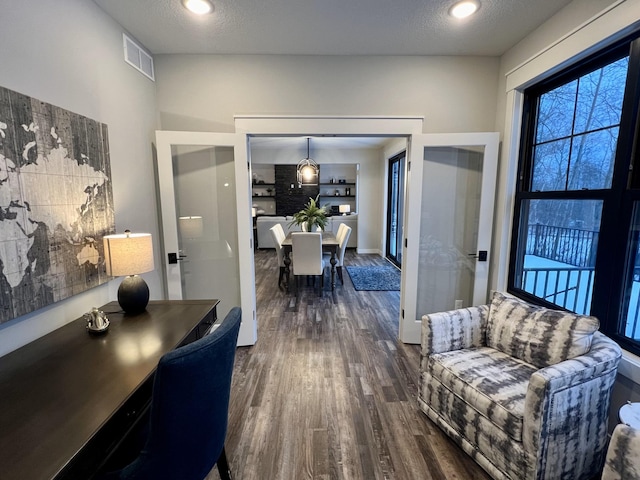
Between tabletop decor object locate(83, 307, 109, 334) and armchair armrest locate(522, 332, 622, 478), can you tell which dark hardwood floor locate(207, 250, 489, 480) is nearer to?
armchair armrest locate(522, 332, 622, 478)

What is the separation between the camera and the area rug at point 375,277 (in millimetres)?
4746

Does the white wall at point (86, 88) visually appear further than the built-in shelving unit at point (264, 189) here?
No

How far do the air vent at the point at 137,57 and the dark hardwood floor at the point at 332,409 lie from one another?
2.62 m

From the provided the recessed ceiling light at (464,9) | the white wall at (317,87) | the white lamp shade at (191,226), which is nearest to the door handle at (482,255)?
the white wall at (317,87)

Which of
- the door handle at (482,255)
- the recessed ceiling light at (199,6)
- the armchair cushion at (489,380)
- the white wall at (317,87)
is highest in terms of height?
the recessed ceiling light at (199,6)

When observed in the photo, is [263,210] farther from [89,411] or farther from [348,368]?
[89,411]

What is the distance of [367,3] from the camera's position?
1.86 meters

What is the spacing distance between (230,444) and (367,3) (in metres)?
2.91

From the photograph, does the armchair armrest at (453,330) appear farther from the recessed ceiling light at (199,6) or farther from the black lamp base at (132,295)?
the recessed ceiling light at (199,6)

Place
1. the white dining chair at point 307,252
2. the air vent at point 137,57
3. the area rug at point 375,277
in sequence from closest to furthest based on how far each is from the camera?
the air vent at point 137,57
the white dining chair at point 307,252
the area rug at point 375,277

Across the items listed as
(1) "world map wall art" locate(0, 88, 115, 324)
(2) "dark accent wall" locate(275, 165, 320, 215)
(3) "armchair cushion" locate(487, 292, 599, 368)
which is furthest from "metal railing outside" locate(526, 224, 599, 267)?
(2) "dark accent wall" locate(275, 165, 320, 215)

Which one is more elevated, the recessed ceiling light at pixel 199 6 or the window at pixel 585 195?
the recessed ceiling light at pixel 199 6

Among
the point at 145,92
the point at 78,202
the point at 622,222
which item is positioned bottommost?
the point at 622,222

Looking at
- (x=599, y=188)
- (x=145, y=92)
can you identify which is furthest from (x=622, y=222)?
(x=145, y=92)
